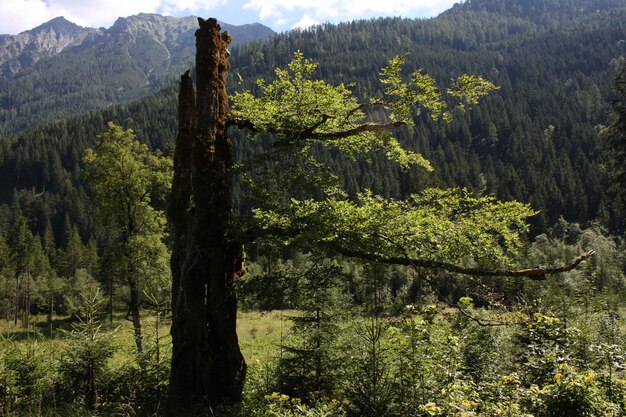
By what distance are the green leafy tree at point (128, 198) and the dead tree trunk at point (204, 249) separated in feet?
37.5

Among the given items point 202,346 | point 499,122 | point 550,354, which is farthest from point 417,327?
point 499,122

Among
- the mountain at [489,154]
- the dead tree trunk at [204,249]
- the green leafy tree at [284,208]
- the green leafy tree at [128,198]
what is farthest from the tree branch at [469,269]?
the mountain at [489,154]

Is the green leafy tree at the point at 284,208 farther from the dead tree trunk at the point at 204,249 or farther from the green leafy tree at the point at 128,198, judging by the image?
the green leafy tree at the point at 128,198

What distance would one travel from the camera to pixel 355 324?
11.4 metres

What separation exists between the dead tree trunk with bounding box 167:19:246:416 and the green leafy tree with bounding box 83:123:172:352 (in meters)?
11.4

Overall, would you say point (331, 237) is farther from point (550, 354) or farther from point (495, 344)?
point (495, 344)

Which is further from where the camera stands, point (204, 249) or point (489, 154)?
point (489, 154)

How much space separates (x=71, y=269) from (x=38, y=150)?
111360mm

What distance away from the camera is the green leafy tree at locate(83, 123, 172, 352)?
18.9 metres

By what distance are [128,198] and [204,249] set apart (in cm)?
1268

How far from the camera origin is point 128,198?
19141 millimetres

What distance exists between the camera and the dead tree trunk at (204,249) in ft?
25.9

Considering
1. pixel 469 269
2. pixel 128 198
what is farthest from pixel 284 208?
pixel 128 198

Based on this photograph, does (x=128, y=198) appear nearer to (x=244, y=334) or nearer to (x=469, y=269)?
(x=469, y=269)
